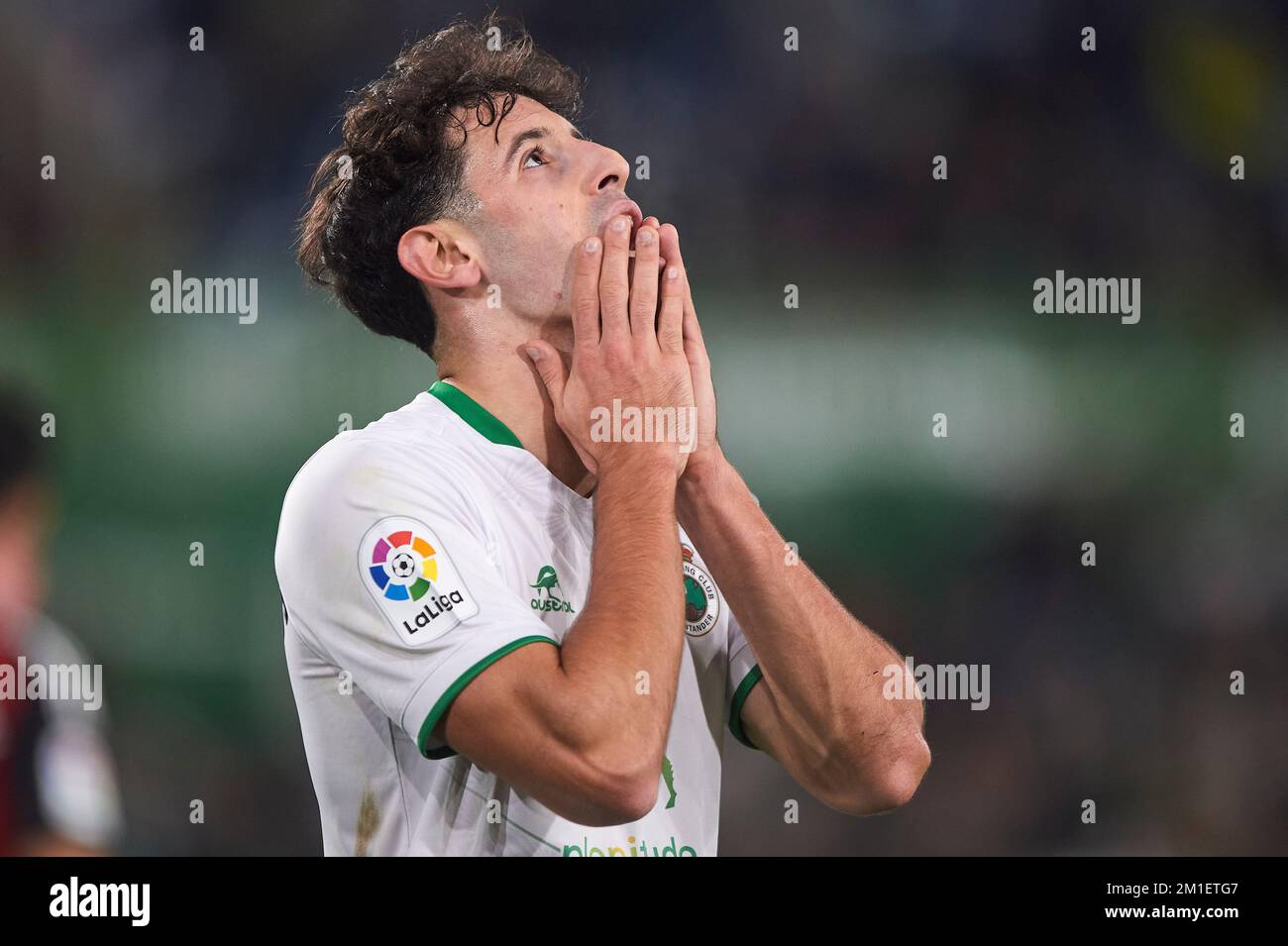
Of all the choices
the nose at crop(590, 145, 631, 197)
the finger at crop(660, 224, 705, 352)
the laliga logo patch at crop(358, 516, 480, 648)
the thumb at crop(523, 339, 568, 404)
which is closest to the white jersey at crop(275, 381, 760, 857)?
the laliga logo patch at crop(358, 516, 480, 648)

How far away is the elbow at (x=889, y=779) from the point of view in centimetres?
234

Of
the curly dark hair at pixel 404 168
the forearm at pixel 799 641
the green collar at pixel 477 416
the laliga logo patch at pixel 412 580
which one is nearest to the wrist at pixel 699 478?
the forearm at pixel 799 641

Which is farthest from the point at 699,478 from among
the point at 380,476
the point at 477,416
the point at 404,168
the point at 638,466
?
the point at 404,168

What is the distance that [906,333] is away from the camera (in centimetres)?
518

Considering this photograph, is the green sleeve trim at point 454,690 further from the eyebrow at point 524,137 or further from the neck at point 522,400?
the eyebrow at point 524,137

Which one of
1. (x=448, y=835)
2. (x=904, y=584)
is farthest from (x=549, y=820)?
(x=904, y=584)

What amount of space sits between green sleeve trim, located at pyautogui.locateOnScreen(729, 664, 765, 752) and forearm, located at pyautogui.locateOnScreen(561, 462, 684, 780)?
0.46 m

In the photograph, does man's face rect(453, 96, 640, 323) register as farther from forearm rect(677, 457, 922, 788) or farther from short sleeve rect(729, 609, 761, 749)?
short sleeve rect(729, 609, 761, 749)

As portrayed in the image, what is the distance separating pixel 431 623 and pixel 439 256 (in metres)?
0.98

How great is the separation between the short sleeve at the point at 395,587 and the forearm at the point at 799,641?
1.46 ft

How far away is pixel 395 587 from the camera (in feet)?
6.28

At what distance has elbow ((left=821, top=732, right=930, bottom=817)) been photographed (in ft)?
7.68

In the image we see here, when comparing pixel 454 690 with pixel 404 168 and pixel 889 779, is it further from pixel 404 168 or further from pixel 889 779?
pixel 404 168
